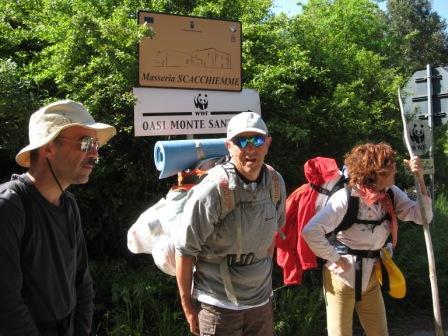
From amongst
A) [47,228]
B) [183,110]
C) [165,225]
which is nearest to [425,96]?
[183,110]

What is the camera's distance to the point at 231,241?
267 cm

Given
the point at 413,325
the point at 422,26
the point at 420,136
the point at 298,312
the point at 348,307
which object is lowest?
the point at 413,325

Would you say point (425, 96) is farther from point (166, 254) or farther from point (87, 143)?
point (87, 143)

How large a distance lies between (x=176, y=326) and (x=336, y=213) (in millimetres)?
1675

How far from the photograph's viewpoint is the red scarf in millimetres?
3332

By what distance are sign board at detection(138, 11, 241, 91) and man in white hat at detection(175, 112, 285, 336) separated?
5.43ft

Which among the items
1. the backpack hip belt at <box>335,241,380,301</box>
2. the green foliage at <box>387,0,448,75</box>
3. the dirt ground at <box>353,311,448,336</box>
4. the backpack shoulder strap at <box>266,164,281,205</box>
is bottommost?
the dirt ground at <box>353,311,448,336</box>

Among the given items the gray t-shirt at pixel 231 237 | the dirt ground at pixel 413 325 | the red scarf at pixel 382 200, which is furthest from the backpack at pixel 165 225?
the dirt ground at pixel 413 325

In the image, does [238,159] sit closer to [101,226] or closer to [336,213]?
[336,213]

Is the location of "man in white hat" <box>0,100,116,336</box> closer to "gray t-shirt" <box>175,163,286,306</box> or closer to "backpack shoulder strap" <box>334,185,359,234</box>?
"gray t-shirt" <box>175,163,286,306</box>

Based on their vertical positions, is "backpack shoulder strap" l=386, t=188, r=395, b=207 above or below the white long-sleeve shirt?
above

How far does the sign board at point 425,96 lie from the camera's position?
691 centimetres

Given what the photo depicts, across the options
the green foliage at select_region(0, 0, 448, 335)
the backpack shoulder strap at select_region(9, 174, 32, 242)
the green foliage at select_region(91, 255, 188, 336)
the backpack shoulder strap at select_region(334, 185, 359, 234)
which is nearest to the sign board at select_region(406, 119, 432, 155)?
the green foliage at select_region(0, 0, 448, 335)

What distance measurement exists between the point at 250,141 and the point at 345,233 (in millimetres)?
1054
